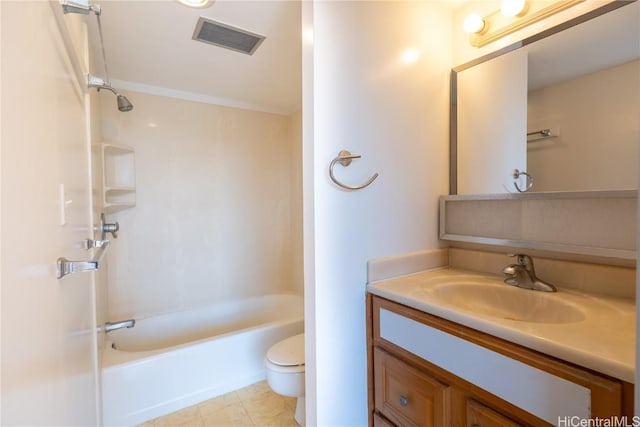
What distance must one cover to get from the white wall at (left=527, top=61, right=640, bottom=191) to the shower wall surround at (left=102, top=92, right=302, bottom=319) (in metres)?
1.97

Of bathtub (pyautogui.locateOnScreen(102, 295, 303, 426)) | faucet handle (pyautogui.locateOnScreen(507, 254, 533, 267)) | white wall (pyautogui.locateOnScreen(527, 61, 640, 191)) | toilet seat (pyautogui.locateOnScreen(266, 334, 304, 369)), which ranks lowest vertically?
bathtub (pyautogui.locateOnScreen(102, 295, 303, 426))

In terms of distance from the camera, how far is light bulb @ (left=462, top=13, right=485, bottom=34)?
1332 mm

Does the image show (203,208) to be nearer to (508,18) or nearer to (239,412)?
(239,412)

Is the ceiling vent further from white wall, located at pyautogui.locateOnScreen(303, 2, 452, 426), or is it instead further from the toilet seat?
the toilet seat

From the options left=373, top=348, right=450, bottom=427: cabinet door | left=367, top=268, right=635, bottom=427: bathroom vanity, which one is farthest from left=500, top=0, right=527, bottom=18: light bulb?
left=373, top=348, right=450, bottom=427: cabinet door

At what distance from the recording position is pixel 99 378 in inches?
59.1

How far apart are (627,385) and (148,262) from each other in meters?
2.64

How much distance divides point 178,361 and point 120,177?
4.52ft

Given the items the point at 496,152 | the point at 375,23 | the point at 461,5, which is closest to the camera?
the point at 375,23

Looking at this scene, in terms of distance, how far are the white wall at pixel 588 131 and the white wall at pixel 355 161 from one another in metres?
0.45

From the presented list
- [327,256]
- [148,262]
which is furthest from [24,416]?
→ [148,262]

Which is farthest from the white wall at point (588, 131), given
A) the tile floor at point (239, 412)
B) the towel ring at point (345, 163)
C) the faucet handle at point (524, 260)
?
the tile floor at point (239, 412)

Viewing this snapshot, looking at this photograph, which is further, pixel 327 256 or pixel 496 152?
pixel 496 152

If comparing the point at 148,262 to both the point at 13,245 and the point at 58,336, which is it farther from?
the point at 13,245
